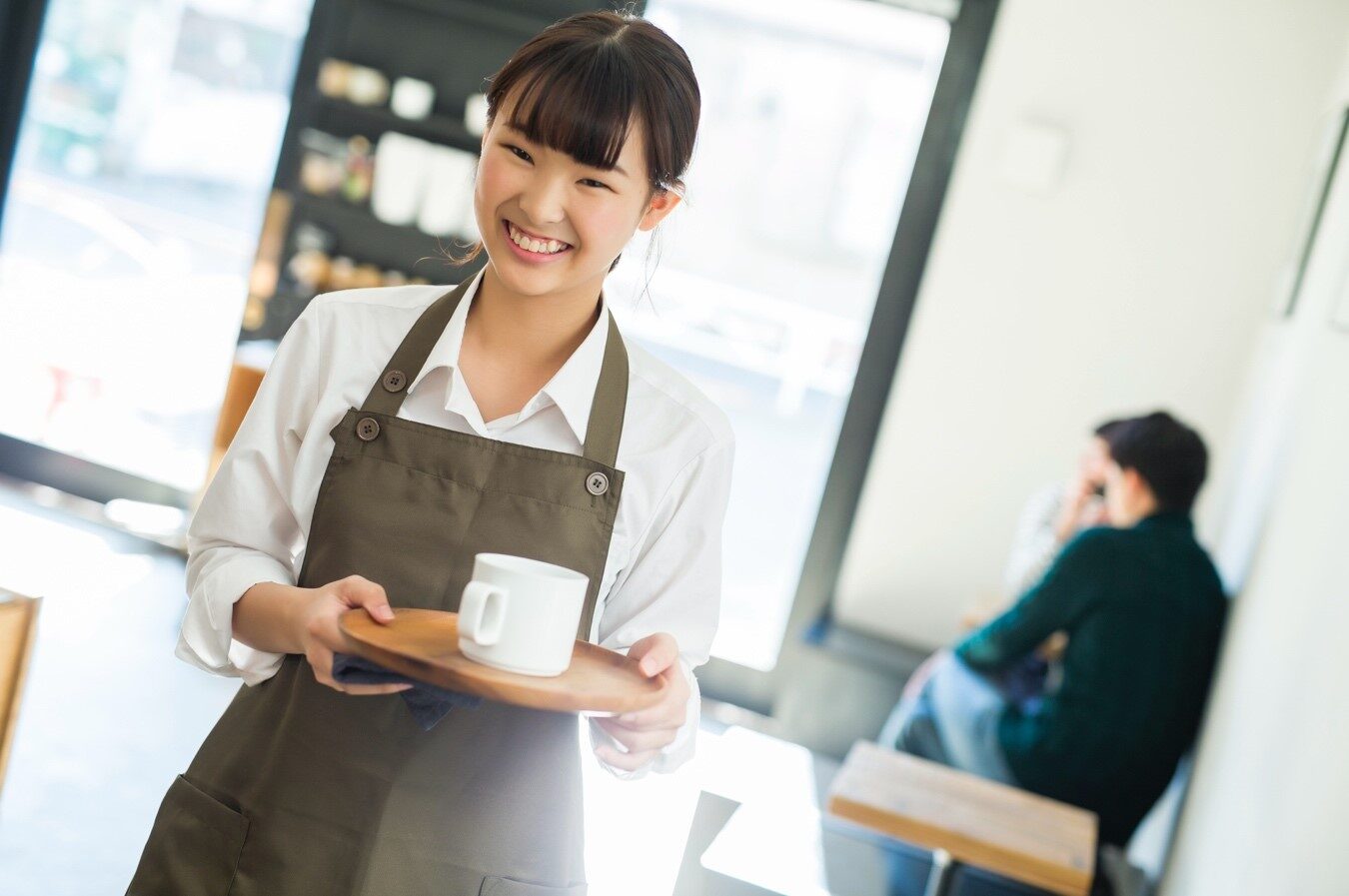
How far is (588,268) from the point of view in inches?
45.3

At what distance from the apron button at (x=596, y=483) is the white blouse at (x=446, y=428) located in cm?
3

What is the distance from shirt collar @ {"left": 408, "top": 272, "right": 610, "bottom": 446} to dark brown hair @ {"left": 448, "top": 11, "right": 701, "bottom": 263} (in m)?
0.17

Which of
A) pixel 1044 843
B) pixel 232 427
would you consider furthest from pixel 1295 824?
pixel 232 427

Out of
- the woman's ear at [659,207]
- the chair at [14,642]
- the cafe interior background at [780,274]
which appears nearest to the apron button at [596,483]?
the woman's ear at [659,207]

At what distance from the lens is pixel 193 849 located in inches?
43.5

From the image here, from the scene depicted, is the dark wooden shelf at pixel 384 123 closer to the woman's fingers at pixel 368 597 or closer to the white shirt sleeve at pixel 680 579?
the white shirt sleeve at pixel 680 579

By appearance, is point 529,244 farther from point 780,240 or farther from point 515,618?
point 780,240

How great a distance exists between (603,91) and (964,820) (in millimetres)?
1578

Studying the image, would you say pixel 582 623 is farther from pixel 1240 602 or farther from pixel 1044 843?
pixel 1240 602

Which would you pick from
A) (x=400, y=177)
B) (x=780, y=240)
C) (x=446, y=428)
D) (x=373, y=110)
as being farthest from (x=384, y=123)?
(x=446, y=428)

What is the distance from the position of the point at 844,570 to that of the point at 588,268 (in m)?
3.12

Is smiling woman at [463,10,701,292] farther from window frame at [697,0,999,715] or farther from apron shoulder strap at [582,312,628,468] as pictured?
window frame at [697,0,999,715]

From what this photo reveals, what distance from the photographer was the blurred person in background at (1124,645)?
9.41ft

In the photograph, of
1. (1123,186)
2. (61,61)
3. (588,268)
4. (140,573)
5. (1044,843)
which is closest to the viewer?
(588,268)
